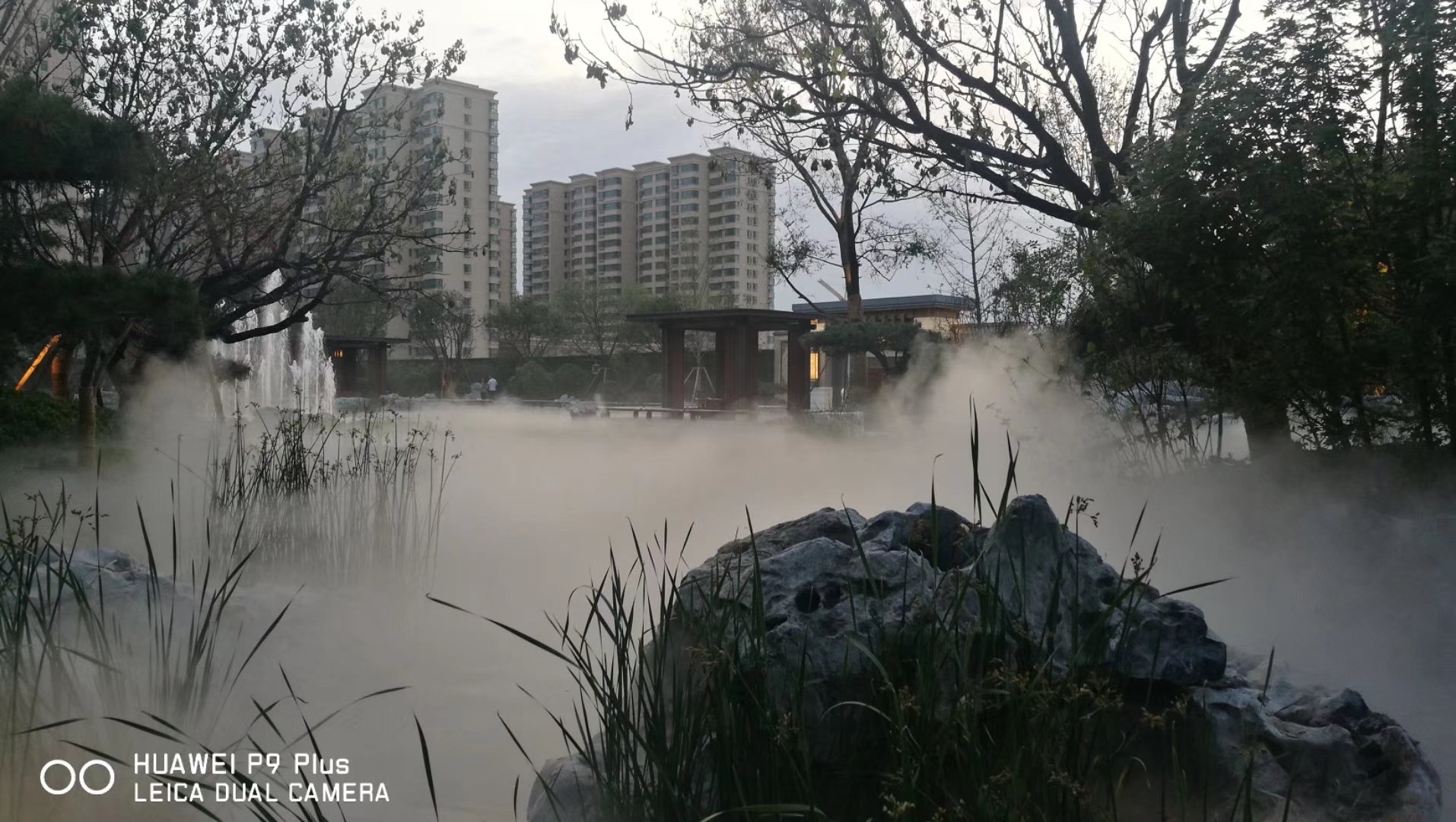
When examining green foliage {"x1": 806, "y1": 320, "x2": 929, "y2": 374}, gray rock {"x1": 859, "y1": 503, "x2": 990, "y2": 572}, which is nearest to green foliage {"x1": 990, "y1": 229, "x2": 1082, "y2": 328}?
green foliage {"x1": 806, "y1": 320, "x2": 929, "y2": 374}

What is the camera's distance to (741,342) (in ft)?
51.0

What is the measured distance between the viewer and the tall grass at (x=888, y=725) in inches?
58.4

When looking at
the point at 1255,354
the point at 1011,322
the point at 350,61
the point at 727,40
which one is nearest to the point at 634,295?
the point at 1011,322

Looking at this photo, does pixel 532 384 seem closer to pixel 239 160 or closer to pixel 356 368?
pixel 356 368

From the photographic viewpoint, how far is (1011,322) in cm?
1231

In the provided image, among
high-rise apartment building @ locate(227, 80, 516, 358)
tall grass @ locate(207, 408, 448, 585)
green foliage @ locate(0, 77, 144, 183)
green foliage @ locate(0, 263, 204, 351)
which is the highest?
high-rise apartment building @ locate(227, 80, 516, 358)

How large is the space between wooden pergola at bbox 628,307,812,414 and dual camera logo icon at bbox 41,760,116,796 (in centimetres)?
1262

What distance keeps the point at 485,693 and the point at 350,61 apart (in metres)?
6.59

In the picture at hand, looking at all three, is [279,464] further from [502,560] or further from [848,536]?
[848,536]

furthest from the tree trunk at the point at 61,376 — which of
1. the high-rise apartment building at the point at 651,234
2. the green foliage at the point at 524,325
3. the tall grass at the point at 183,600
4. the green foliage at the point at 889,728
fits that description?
the high-rise apartment building at the point at 651,234

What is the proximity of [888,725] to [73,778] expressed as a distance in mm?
Result: 1728

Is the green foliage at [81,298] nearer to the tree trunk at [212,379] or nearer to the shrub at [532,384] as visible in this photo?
the tree trunk at [212,379]

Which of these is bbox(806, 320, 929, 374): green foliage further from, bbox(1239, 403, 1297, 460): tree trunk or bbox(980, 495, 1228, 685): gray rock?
bbox(980, 495, 1228, 685): gray rock

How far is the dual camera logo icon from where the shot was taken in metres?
2.13
